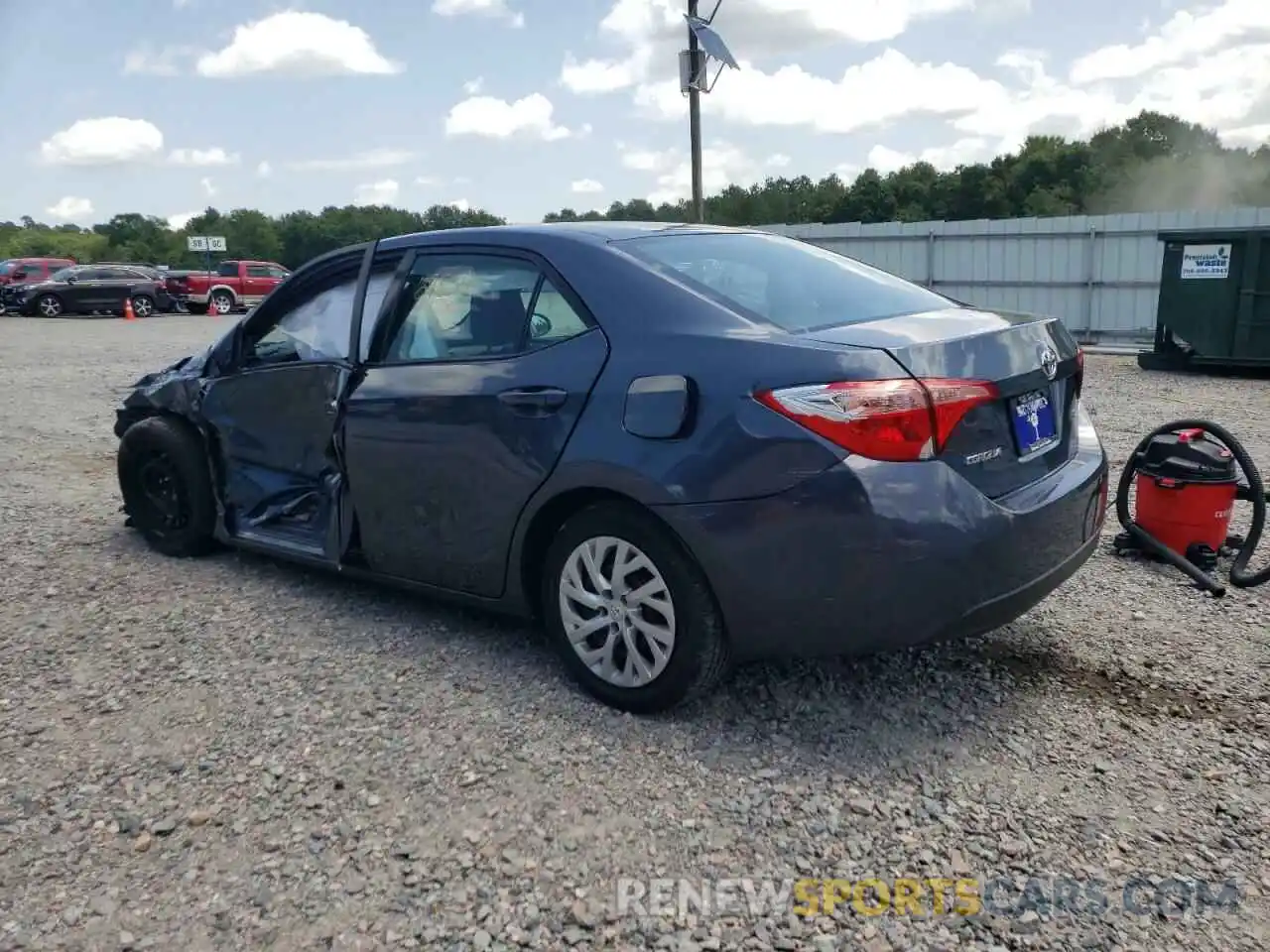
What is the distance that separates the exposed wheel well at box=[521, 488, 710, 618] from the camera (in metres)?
3.25

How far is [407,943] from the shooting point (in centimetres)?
238

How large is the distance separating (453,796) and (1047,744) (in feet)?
5.62

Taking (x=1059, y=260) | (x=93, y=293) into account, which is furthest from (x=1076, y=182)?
(x=93, y=293)

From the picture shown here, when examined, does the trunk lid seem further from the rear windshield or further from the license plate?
the rear windshield

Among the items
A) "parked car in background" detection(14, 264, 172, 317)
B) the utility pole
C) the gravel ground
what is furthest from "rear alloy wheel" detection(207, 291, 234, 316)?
the gravel ground

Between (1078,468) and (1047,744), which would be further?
(1078,468)

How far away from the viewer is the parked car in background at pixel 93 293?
29.3 meters

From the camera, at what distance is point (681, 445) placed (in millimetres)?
3094

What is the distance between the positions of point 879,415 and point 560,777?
1341 millimetres

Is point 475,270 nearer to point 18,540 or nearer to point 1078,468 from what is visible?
point 1078,468

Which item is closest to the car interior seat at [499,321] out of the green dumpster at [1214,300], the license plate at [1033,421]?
the license plate at [1033,421]

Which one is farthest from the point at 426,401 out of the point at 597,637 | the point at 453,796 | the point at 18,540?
the point at 18,540

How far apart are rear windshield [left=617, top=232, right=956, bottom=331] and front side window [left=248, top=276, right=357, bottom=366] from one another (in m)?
1.32

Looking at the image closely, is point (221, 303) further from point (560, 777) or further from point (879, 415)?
point (879, 415)
